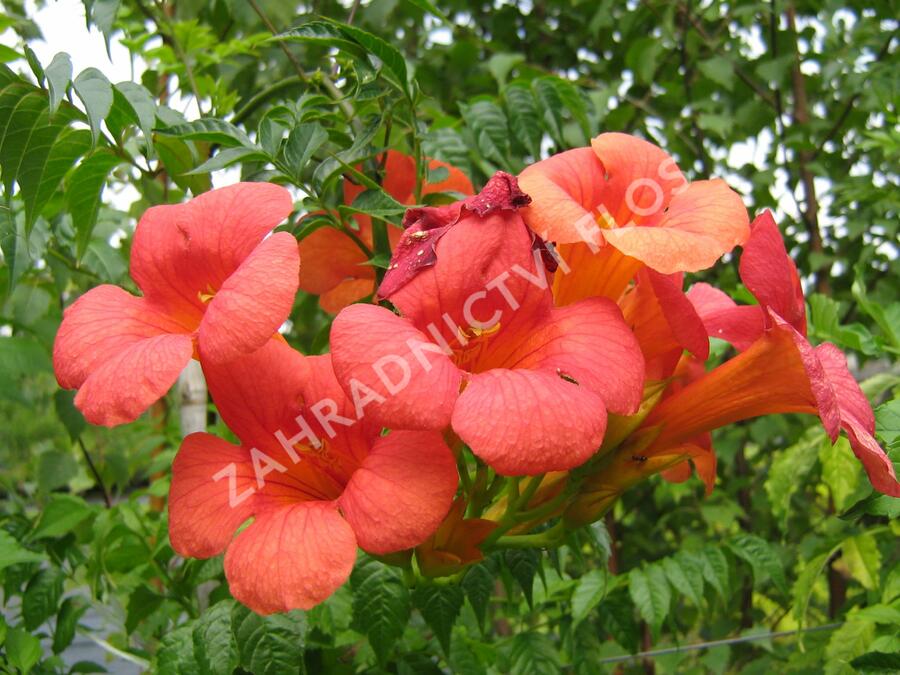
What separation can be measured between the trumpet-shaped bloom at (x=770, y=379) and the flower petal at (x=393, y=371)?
0.35 meters

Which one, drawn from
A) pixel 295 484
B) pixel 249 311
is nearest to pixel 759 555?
pixel 295 484

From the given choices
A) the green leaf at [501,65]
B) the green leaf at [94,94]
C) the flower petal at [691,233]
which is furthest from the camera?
the green leaf at [501,65]

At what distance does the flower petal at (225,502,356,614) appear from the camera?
2.50ft

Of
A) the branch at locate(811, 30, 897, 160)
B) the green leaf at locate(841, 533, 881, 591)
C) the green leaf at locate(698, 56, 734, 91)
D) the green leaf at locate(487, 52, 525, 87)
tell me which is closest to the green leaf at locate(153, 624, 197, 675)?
the green leaf at locate(841, 533, 881, 591)

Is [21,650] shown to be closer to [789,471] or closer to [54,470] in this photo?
[54,470]

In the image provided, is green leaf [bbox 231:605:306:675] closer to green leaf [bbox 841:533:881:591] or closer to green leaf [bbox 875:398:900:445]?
green leaf [bbox 875:398:900:445]

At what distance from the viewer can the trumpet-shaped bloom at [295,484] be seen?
77 cm

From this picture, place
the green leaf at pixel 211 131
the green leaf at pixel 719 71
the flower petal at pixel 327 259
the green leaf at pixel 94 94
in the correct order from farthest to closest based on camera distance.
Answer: the green leaf at pixel 719 71
the flower petal at pixel 327 259
the green leaf at pixel 211 131
the green leaf at pixel 94 94

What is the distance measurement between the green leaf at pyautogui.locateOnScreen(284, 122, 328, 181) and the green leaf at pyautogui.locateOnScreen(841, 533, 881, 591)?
1.38m

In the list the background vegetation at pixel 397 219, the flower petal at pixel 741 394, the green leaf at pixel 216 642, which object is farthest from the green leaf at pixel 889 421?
the green leaf at pixel 216 642

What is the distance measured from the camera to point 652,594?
1719 mm

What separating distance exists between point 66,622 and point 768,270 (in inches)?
61.4

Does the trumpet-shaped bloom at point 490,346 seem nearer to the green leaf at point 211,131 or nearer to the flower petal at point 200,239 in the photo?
the flower petal at point 200,239

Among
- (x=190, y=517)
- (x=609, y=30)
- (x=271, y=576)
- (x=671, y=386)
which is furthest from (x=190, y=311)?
(x=609, y=30)
